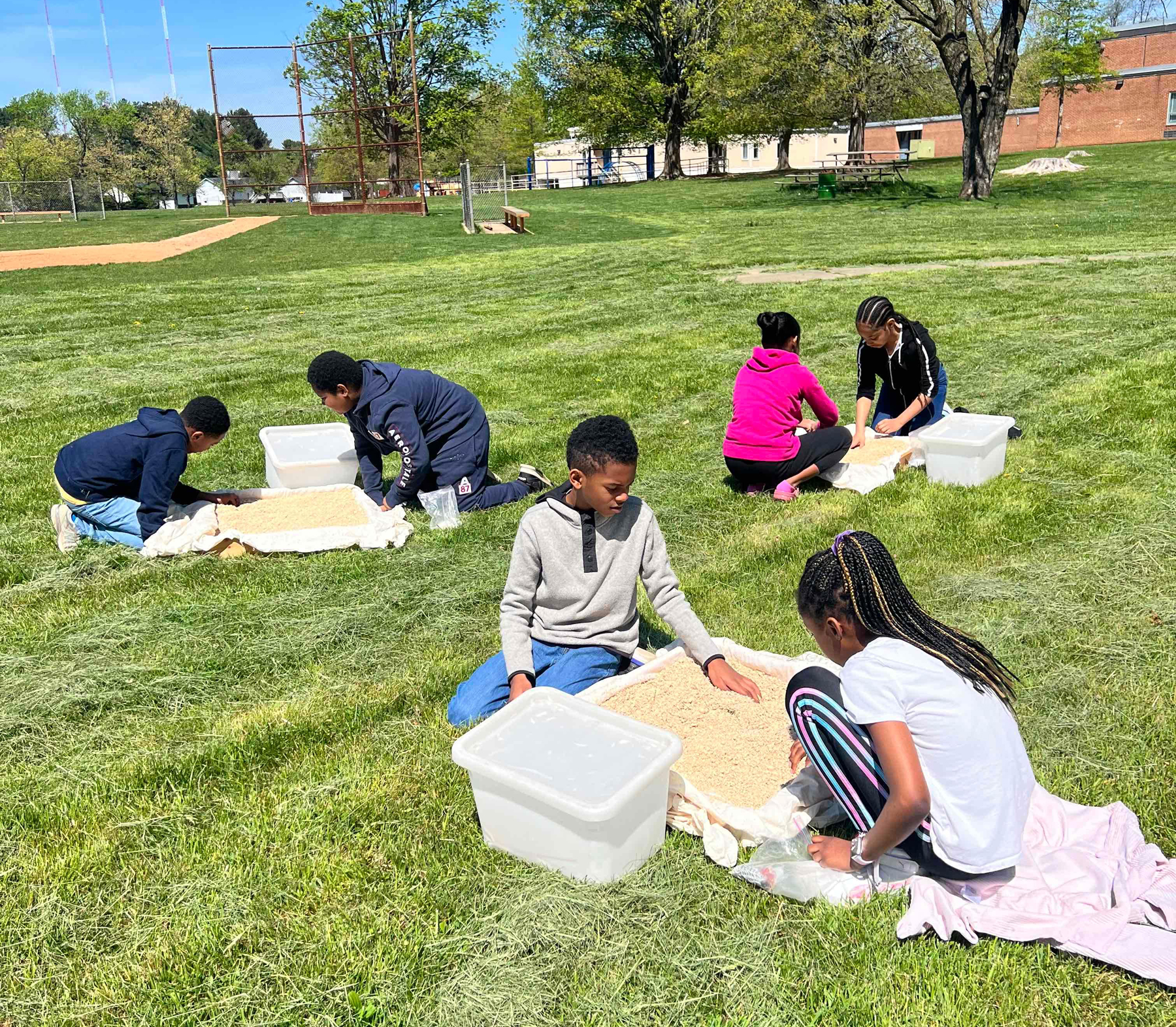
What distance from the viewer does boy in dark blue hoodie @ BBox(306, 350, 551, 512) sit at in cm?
515

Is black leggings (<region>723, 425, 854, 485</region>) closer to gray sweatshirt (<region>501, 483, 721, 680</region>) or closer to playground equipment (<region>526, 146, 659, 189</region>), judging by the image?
gray sweatshirt (<region>501, 483, 721, 680</region>)

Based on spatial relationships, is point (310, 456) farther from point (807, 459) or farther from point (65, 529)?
point (807, 459)

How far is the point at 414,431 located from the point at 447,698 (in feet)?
6.95

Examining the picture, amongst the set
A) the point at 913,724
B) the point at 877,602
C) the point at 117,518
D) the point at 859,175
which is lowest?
the point at 117,518

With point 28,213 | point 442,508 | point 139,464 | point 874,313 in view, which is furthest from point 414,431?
point 28,213

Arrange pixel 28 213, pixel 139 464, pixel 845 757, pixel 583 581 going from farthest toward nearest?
1. pixel 28 213
2. pixel 139 464
3. pixel 583 581
4. pixel 845 757

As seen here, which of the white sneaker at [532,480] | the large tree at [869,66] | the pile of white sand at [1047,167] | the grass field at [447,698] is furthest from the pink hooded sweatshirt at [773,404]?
the large tree at [869,66]

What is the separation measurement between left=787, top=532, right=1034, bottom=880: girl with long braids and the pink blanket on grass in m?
0.11

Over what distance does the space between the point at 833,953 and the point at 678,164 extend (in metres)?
45.5

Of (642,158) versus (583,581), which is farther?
(642,158)

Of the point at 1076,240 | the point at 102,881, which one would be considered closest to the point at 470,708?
the point at 102,881

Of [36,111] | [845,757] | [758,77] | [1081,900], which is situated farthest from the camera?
[36,111]

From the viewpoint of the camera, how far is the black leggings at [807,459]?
17.9 feet

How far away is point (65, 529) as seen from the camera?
5.10 m
